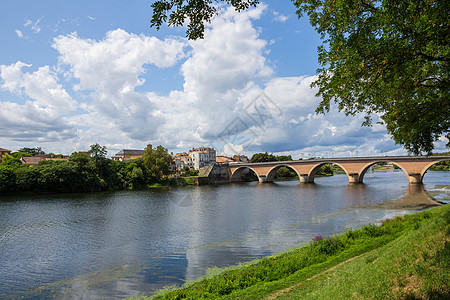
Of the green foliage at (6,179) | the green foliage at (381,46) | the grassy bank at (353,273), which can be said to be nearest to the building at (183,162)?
the green foliage at (6,179)

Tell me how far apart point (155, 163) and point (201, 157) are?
165 ft

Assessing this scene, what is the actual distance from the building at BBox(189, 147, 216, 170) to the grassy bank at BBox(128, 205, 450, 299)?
113 m

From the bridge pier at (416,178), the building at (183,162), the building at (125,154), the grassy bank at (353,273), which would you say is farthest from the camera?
the building at (125,154)

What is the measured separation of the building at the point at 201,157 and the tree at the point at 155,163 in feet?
154

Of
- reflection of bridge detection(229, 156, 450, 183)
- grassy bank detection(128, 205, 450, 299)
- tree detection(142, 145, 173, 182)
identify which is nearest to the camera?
grassy bank detection(128, 205, 450, 299)

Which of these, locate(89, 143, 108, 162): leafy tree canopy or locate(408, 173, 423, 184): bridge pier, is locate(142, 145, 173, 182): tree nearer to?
→ locate(89, 143, 108, 162): leafy tree canopy

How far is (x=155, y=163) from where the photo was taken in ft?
251

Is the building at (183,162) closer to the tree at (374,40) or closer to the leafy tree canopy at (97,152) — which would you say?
the leafy tree canopy at (97,152)

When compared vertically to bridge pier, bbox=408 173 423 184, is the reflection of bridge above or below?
above

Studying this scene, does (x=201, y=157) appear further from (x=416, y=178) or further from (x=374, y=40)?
(x=374, y=40)

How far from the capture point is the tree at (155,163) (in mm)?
75250

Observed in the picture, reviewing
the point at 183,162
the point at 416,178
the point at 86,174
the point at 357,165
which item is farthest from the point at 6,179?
the point at 416,178

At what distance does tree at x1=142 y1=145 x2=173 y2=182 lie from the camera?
2963 inches

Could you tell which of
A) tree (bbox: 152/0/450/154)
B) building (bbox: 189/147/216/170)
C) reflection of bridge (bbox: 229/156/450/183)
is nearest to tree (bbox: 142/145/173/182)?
reflection of bridge (bbox: 229/156/450/183)
